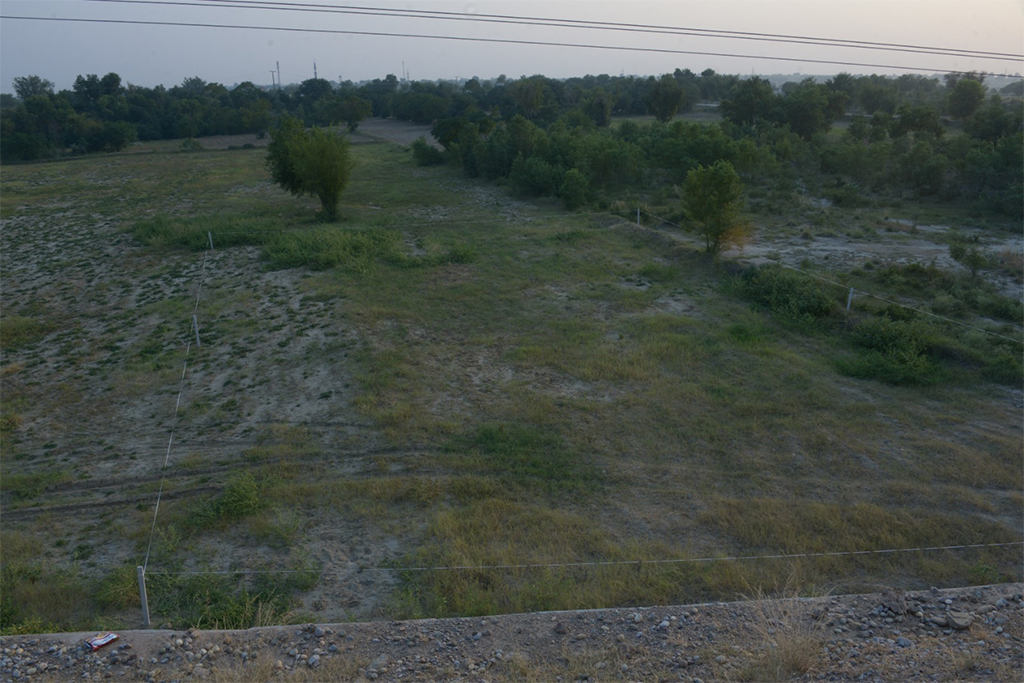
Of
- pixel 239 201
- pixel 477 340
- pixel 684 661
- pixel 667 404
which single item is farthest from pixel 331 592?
pixel 239 201

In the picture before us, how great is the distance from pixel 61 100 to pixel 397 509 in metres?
64.6

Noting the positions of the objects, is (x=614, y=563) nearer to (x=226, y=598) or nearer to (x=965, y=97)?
(x=226, y=598)

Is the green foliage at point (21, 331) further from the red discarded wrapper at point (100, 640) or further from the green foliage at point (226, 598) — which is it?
the red discarded wrapper at point (100, 640)

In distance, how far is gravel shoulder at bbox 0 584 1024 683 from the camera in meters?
4.90

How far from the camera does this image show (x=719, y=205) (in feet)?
58.6

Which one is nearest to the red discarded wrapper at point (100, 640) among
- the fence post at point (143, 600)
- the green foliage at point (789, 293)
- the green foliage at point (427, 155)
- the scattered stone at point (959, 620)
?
the fence post at point (143, 600)

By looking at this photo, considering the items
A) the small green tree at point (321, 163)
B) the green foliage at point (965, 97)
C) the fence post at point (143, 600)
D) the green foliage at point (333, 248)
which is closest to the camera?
the fence post at point (143, 600)

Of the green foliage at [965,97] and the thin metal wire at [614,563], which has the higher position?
the green foliage at [965,97]

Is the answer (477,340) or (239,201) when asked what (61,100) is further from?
(477,340)

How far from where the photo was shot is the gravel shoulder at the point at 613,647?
16.1 ft

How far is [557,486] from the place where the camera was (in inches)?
334

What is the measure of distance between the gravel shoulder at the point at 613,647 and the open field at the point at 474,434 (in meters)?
0.71

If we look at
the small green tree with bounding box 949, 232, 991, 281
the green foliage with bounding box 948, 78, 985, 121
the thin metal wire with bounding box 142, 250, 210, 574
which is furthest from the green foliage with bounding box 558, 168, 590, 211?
the green foliage with bounding box 948, 78, 985, 121

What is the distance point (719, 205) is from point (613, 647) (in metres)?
14.6
